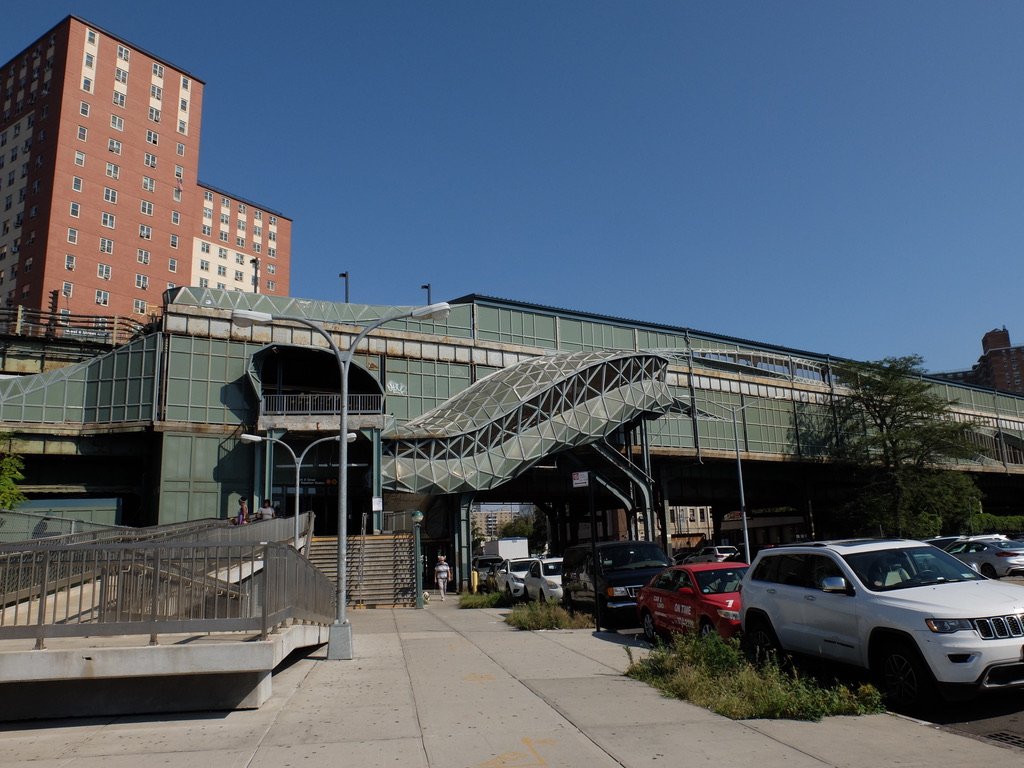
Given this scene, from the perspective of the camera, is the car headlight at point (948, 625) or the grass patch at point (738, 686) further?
the grass patch at point (738, 686)

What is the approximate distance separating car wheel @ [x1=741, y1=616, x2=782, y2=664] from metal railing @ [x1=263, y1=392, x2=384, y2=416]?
1219 inches

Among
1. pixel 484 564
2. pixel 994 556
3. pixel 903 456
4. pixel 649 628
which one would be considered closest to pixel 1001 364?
pixel 903 456

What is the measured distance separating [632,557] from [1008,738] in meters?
11.1

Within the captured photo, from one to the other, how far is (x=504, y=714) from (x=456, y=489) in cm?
3292

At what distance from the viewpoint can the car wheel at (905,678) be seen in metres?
7.77

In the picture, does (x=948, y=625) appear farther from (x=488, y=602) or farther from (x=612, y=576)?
(x=488, y=602)

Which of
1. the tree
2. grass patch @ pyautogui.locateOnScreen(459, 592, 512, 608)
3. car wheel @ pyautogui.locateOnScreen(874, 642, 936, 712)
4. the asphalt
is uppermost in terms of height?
the tree

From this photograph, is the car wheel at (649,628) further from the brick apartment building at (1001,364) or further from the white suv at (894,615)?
the brick apartment building at (1001,364)

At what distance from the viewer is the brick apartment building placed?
180 metres

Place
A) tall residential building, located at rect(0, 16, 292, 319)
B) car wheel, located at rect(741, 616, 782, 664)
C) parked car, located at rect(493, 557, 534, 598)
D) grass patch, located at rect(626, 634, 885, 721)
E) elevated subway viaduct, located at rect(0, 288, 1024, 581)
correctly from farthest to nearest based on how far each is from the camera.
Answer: tall residential building, located at rect(0, 16, 292, 319), elevated subway viaduct, located at rect(0, 288, 1024, 581), parked car, located at rect(493, 557, 534, 598), car wheel, located at rect(741, 616, 782, 664), grass patch, located at rect(626, 634, 885, 721)

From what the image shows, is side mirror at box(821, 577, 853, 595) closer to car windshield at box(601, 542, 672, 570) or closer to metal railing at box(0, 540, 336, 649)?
metal railing at box(0, 540, 336, 649)

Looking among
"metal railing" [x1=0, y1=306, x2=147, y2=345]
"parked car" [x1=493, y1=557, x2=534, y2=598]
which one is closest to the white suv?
"parked car" [x1=493, y1=557, x2=534, y2=598]

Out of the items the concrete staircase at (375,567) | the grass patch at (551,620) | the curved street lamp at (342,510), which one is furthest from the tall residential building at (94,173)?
the grass patch at (551,620)

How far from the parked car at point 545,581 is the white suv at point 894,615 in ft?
37.1
